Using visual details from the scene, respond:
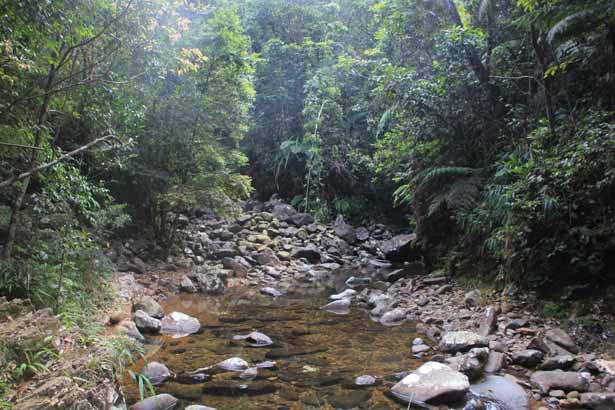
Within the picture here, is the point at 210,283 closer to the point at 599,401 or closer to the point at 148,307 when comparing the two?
the point at 148,307

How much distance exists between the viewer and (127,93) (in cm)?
636

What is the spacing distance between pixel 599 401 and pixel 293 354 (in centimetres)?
294

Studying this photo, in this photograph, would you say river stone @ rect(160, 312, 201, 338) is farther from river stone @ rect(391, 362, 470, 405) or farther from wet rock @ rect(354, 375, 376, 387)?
river stone @ rect(391, 362, 470, 405)

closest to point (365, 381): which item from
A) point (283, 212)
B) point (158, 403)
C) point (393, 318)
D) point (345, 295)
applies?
point (158, 403)

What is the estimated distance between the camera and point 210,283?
863 cm

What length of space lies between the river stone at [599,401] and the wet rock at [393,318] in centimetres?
304

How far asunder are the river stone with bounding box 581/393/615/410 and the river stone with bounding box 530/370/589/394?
0.67 feet

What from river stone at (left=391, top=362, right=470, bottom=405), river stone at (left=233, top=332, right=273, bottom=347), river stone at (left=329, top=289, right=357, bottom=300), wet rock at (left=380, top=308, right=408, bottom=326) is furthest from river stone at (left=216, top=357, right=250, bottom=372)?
river stone at (left=329, top=289, right=357, bottom=300)

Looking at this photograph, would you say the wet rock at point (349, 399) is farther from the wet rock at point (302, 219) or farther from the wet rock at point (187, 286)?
the wet rock at point (302, 219)

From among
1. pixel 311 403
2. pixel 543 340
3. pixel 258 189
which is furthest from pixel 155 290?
pixel 258 189

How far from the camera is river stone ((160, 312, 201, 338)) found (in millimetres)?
5801

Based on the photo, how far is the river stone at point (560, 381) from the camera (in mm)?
3676

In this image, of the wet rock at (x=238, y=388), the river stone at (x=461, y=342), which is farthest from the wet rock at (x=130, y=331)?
the river stone at (x=461, y=342)

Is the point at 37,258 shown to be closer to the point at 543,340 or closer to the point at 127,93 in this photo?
the point at 127,93
